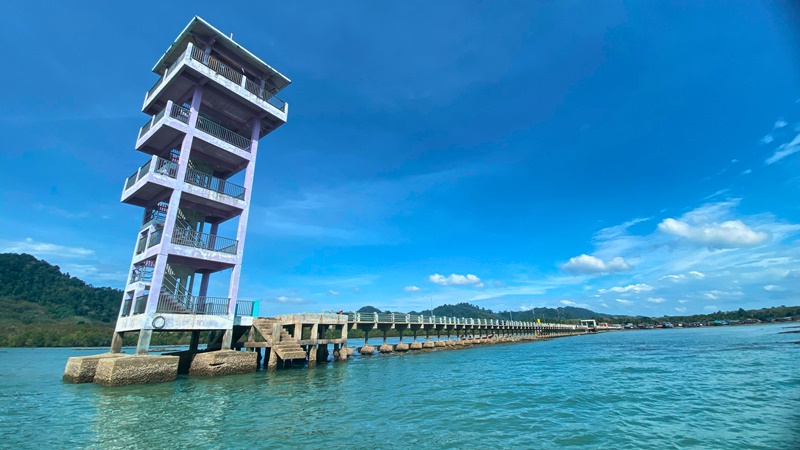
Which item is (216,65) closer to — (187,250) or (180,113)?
(180,113)

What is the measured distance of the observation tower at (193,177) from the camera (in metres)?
19.0

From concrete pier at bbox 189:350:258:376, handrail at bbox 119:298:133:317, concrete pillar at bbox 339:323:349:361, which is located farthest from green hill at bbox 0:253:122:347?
concrete pier at bbox 189:350:258:376

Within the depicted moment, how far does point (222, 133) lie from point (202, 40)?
19.5 ft

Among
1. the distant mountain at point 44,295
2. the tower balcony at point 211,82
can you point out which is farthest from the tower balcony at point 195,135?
the distant mountain at point 44,295

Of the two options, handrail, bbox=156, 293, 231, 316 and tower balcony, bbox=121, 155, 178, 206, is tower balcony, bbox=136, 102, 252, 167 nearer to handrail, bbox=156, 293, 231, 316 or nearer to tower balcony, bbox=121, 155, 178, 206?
tower balcony, bbox=121, 155, 178, 206

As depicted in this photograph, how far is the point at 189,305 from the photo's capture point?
64.4 feet

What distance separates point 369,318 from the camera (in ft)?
109

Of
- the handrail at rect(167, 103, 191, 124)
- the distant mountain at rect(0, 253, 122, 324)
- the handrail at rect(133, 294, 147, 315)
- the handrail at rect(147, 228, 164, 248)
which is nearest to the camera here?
the handrail at rect(133, 294, 147, 315)

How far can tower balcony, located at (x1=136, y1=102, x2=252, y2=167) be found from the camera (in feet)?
66.1

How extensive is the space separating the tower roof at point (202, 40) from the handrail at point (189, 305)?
1610cm

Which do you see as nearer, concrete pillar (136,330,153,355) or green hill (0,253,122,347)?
concrete pillar (136,330,153,355)

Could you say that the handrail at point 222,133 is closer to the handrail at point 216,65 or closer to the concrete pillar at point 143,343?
the handrail at point 216,65

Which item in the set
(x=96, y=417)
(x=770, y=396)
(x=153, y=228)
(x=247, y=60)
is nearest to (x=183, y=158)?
(x=153, y=228)

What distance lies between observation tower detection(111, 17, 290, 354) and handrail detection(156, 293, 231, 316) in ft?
0.17
